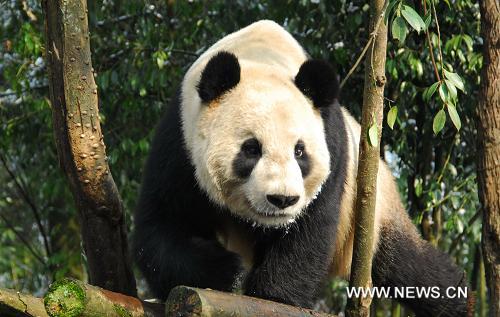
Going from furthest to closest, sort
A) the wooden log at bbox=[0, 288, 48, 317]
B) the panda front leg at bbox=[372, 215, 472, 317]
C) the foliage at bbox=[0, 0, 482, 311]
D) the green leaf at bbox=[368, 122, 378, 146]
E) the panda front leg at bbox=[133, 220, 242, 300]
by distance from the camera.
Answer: the foliage at bbox=[0, 0, 482, 311] → the panda front leg at bbox=[372, 215, 472, 317] → the panda front leg at bbox=[133, 220, 242, 300] → the green leaf at bbox=[368, 122, 378, 146] → the wooden log at bbox=[0, 288, 48, 317]

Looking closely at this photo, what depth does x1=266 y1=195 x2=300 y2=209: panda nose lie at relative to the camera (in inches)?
157

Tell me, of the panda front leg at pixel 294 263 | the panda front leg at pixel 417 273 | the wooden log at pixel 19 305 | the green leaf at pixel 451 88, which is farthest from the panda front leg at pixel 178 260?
the green leaf at pixel 451 88

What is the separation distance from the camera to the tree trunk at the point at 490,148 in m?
4.72

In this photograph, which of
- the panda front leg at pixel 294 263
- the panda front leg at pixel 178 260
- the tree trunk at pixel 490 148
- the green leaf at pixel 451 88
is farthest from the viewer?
the tree trunk at pixel 490 148

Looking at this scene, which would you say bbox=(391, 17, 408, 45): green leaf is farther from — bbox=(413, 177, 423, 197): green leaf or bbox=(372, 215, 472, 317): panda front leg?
bbox=(413, 177, 423, 197): green leaf

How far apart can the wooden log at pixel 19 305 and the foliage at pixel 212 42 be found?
11.7 ft

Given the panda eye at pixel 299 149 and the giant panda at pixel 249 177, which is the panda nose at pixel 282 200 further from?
the panda eye at pixel 299 149

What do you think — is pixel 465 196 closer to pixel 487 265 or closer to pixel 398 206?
pixel 398 206

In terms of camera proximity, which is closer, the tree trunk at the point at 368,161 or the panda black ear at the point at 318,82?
the tree trunk at the point at 368,161

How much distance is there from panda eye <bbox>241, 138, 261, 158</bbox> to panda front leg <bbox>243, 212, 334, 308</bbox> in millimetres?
617

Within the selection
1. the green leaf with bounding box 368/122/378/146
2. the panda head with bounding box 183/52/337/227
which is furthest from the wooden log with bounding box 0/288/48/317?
the green leaf with bounding box 368/122/378/146

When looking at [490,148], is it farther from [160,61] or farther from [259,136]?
[160,61]

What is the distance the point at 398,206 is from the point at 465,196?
1202 millimetres

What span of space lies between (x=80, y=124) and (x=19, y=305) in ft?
3.47
